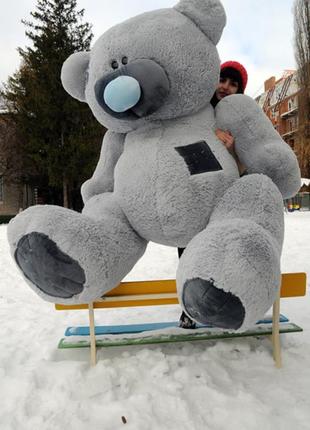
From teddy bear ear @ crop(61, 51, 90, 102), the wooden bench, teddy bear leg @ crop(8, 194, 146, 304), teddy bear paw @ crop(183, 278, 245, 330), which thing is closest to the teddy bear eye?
teddy bear ear @ crop(61, 51, 90, 102)

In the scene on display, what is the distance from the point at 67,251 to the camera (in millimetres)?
1596

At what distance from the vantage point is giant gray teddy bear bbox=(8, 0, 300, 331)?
144 cm

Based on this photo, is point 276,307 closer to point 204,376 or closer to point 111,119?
point 204,376

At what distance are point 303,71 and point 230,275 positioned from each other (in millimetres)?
23075

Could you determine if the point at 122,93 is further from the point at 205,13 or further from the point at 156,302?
the point at 156,302

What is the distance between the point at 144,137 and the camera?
2.05 metres

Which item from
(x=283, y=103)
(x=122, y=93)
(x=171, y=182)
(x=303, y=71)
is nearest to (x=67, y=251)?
(x=171, y=182)

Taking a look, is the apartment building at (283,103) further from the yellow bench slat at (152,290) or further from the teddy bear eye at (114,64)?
the teddy bear eye at (114,64)

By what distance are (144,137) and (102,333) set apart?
1506mm

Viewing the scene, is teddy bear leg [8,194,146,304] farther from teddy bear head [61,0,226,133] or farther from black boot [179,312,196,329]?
black boot [179,312,196,329]

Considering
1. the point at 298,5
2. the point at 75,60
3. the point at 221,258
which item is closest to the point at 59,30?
the point at 298,5

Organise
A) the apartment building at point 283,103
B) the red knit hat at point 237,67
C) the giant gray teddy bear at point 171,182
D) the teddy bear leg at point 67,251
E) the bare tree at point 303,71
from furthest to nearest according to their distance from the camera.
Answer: the apartment building at point 283,103, the bare tree at point 303,71, the red knit hat at point 237,67, the teddy bear leg at point 67,251, the giant gray teddy bear at point 171,182

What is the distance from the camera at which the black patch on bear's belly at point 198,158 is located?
6.06 feet

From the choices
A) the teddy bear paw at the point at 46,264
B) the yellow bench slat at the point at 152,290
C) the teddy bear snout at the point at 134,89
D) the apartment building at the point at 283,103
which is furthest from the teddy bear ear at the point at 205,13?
the apartment building at the point at 283,103
